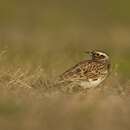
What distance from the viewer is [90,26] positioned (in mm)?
32406

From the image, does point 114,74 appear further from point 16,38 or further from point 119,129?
point 16,38

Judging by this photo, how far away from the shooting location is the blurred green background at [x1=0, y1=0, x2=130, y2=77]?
1941 cm

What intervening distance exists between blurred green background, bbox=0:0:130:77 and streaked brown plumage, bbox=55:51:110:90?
4.79 ft

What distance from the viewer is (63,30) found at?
1233 inches

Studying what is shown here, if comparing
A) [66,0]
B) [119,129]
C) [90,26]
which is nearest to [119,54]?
[90,26]

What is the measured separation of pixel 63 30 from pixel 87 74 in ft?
56.2

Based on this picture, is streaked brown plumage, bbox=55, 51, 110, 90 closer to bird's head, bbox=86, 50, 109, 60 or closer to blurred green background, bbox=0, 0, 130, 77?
bird's head, bbox=86, 50, 109, 60

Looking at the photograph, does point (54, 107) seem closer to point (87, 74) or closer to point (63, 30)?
point (87, 74)

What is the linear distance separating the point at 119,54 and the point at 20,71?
10.3 metres

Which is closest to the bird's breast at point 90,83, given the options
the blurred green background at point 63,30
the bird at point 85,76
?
the bird at point 85,76

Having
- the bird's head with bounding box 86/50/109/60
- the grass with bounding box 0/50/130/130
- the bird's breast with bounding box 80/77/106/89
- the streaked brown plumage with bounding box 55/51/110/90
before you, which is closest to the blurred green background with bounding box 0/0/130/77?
the bird's head with bounding box 86/50/109/60

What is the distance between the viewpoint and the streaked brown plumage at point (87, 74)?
14.0m

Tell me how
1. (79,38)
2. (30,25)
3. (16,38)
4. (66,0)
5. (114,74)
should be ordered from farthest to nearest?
(66,0)
(30,25)
(79,38)
(16,38)
(114,74)

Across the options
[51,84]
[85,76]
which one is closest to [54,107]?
[51,84]
